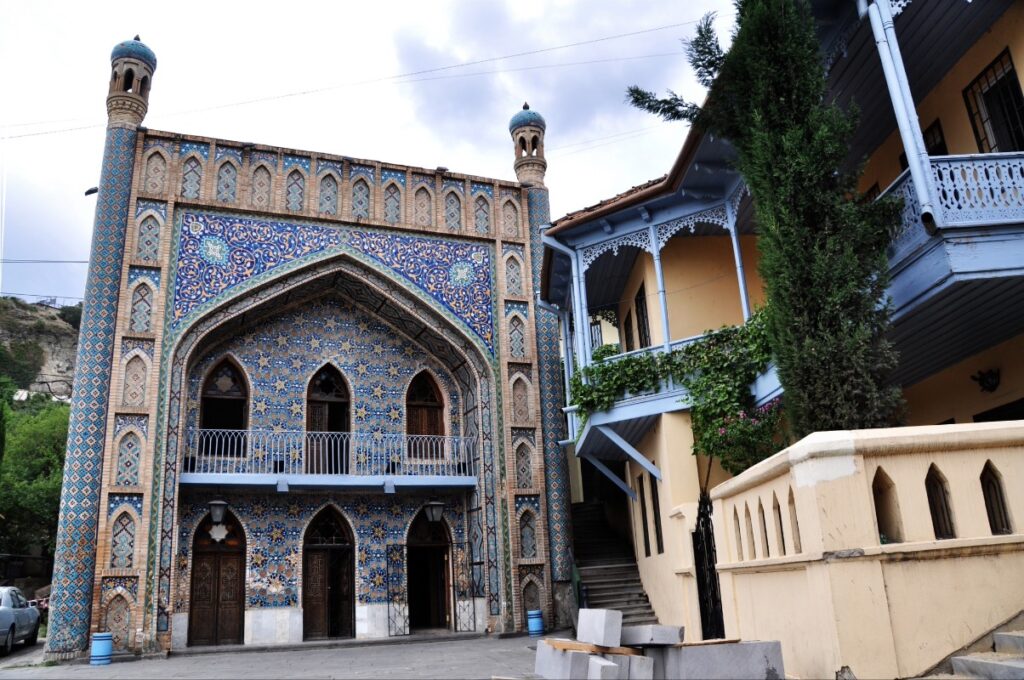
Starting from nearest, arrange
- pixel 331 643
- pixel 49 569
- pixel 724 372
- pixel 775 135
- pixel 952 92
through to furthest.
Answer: pixel 775 135
pixel 952 92
pixel 724 372
pixel 331 643
pixel 49 569

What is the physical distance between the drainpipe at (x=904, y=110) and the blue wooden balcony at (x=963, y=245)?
11cm

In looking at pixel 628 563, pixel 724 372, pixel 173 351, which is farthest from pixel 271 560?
pixel 724 372

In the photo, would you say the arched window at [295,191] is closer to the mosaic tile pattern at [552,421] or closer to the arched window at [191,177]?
the arched window at [191,177]

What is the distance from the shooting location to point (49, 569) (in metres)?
30.8

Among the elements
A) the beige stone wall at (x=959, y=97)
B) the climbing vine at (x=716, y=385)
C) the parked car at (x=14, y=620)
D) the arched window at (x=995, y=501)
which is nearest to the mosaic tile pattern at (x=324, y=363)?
the parked car at (x=14, y=620)

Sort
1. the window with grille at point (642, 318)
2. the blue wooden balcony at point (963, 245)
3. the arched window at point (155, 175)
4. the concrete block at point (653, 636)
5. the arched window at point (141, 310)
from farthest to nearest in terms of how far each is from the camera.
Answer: the arched window at point (155, 175), the arched window at point (141, 310), the window with grille at point (642, 318), the blue wooden balcony at point (963, 245), the concrete block at point (653, 636)

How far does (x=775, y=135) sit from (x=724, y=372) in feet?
16.8

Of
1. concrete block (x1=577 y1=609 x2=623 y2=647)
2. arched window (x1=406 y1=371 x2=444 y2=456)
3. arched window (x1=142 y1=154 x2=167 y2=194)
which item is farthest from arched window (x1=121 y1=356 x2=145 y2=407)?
concrete block (x1=577 y1=609 x2=623 y2=647)

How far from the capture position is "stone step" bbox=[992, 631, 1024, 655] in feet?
11.3

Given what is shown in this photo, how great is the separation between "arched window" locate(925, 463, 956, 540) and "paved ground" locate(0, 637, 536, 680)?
659 cm

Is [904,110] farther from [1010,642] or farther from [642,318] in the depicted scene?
[642,318]

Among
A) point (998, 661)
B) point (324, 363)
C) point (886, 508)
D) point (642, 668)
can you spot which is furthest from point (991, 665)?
point (324, 363)

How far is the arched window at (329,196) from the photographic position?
17875 mm

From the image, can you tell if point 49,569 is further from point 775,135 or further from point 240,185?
point 775,135
